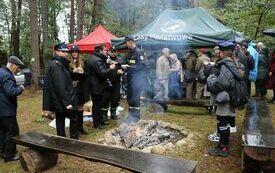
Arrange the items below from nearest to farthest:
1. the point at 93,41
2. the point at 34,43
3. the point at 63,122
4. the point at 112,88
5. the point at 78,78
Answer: the point at 63,122 → the point at 78,78 → the point at 112,88 → the point at 93,41 → the point at 34,43

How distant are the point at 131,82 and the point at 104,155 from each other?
3.25 meters

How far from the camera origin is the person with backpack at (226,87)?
5480 mm

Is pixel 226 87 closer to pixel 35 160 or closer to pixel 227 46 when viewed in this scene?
pixel 227 46

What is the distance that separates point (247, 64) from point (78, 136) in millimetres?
5338

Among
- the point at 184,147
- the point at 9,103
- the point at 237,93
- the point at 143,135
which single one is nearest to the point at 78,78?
the point at 9,103

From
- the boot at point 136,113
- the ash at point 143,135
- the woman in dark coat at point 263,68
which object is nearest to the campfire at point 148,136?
the ash at point 143,135

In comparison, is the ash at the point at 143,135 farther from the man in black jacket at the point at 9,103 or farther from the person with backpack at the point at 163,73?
the person with backpack at the point at 163,73

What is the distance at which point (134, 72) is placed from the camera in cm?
764

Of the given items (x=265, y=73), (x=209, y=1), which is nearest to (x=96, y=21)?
(x=209, y=1)

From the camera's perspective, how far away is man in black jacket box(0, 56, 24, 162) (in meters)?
5.77

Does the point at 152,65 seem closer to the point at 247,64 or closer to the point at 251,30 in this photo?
the point at 247,64

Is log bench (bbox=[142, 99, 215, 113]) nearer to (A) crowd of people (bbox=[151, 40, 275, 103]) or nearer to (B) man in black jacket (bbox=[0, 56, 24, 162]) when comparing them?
(A) crowd of people (bbox=[151, 40, 275, 103])

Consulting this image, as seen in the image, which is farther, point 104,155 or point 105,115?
point 105,115

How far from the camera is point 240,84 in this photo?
18.5 feet
